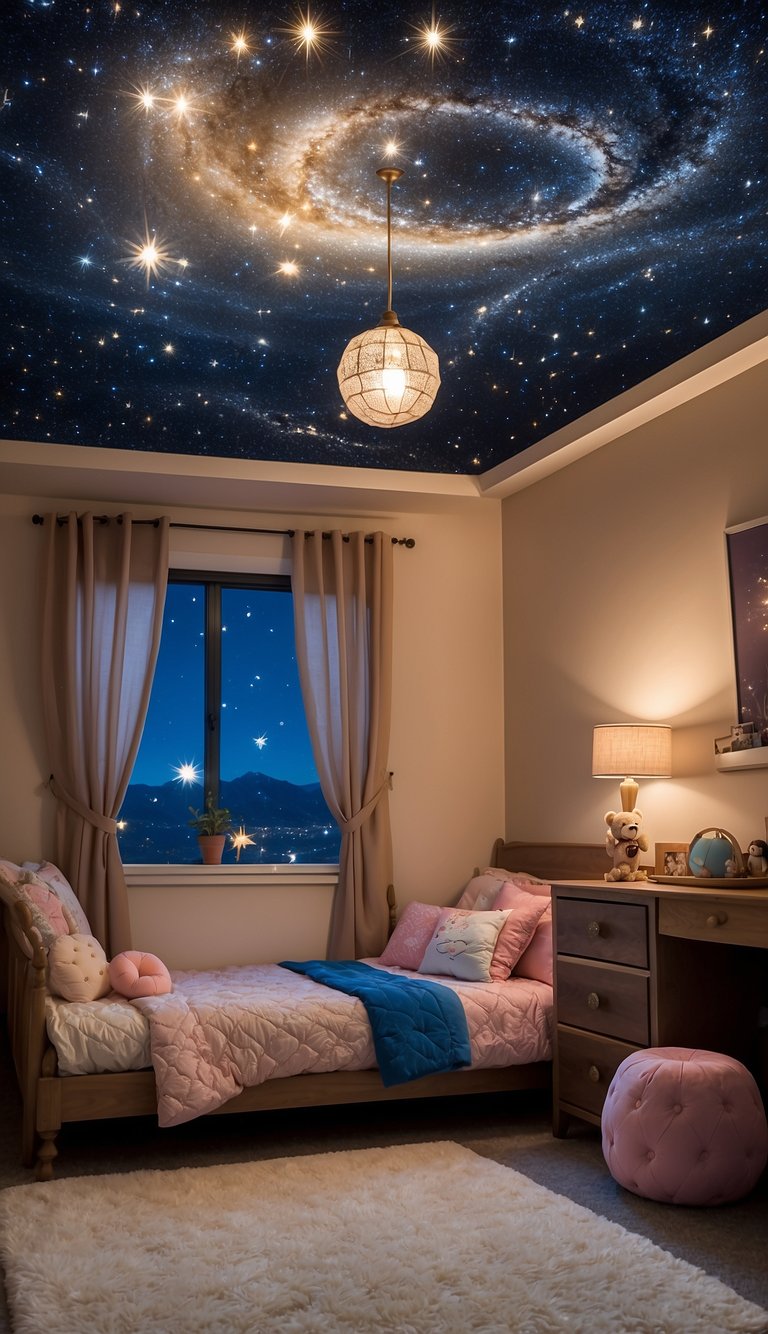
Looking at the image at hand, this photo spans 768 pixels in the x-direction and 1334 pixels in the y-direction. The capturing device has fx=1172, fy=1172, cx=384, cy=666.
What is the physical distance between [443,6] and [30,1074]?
3.14 meters

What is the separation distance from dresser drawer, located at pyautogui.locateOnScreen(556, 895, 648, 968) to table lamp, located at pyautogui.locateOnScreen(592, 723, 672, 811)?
1.83ft

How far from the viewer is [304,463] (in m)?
5.35

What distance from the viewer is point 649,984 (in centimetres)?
360

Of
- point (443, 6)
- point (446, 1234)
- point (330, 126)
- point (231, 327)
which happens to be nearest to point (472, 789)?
→ point (231, 327)

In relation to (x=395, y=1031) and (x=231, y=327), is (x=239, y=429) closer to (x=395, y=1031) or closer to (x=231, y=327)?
(x=231, y=327)

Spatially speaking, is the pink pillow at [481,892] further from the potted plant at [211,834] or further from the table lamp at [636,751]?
the potted plant at [211,834]

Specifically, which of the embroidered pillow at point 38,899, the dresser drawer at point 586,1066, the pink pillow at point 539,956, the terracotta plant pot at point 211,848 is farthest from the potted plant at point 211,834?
the dresser drawer at point 586,1066

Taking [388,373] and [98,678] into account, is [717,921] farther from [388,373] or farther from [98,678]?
[98,678]

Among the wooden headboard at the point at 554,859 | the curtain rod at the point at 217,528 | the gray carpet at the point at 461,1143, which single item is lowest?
the gray carpet at the point at 461,1143

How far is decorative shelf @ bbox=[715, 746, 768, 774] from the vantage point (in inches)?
151

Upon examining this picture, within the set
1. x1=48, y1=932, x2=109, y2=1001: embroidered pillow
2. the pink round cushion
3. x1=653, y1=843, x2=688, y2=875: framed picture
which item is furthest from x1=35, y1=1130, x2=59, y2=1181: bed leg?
x1=653, y1=843, x2=688, y2=875: framed picture

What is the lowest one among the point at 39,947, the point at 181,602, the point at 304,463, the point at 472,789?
the point at 39,947

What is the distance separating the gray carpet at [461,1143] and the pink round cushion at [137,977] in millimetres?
477

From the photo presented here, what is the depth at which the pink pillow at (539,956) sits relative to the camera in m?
4.46
